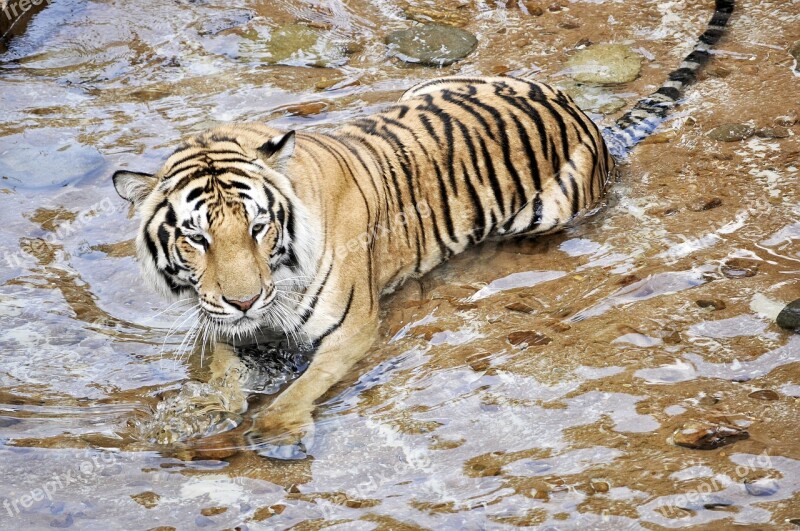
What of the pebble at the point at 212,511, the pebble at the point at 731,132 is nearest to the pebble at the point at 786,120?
the pebble at the point at 731,132

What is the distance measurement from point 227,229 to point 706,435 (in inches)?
71.2

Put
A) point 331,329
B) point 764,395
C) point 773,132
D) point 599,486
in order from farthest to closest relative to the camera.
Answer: point 773,132 → point 331,329 → point 764,395 → point 599,486

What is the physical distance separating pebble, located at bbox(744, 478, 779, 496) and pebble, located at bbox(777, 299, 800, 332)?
0.91m

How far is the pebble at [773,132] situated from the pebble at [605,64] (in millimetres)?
1075

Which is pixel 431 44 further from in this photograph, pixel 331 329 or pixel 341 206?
pixel 331 329

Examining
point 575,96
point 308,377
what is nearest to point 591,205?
point 575,96

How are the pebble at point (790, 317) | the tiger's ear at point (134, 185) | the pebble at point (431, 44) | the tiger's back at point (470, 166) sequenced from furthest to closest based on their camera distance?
the pebble at point (431, 44)
the tiger's back at point (470, 166)
the pebble at point (790, 317)
the tiger's ear at point (134, 185)

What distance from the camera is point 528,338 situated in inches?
151

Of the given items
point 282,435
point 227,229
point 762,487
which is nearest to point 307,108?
point 227,229

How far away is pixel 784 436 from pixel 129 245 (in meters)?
3.19

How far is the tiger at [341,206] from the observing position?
137 inches

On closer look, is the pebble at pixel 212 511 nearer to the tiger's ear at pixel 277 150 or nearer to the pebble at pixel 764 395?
the tiger's ear at pixel 277 150

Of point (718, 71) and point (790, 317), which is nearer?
point (790, 317)

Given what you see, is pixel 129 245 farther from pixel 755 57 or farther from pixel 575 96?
pixel 755 57
